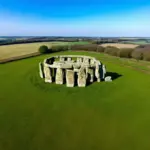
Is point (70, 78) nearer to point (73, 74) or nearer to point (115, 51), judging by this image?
point (73, 74)

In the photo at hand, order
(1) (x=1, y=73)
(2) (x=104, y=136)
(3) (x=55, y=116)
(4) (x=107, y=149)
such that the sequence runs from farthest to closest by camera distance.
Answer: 1. (1) (x=1, y=73)
2. (3) (x=55, y=116)
3. (2) (x=104, y=136)
4. (4) (x=107, y=149)

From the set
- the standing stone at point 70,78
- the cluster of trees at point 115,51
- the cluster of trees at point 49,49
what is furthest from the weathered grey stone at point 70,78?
the cluster of trees at point 49,49

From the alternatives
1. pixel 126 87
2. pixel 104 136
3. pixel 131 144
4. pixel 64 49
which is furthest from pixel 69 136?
pixel 64 49

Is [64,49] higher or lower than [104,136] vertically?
lower

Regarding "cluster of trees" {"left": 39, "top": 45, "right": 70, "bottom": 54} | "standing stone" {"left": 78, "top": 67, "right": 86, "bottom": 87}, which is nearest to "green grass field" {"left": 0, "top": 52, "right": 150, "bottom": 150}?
"standing stone" {"left": 78, "top": 67, "right": 86, "bottom": 87}

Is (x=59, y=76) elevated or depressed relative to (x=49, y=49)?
elevated

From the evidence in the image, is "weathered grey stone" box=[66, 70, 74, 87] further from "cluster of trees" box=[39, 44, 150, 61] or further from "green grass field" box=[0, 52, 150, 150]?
"cluster of trees" box=[39, 44, 150, 61]

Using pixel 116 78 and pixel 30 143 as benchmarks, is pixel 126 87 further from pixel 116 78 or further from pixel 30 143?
pixel 30 143

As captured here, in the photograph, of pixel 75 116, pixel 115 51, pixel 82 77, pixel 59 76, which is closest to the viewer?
pixel 75 116

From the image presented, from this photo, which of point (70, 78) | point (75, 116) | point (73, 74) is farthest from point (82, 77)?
point (75, 116)
